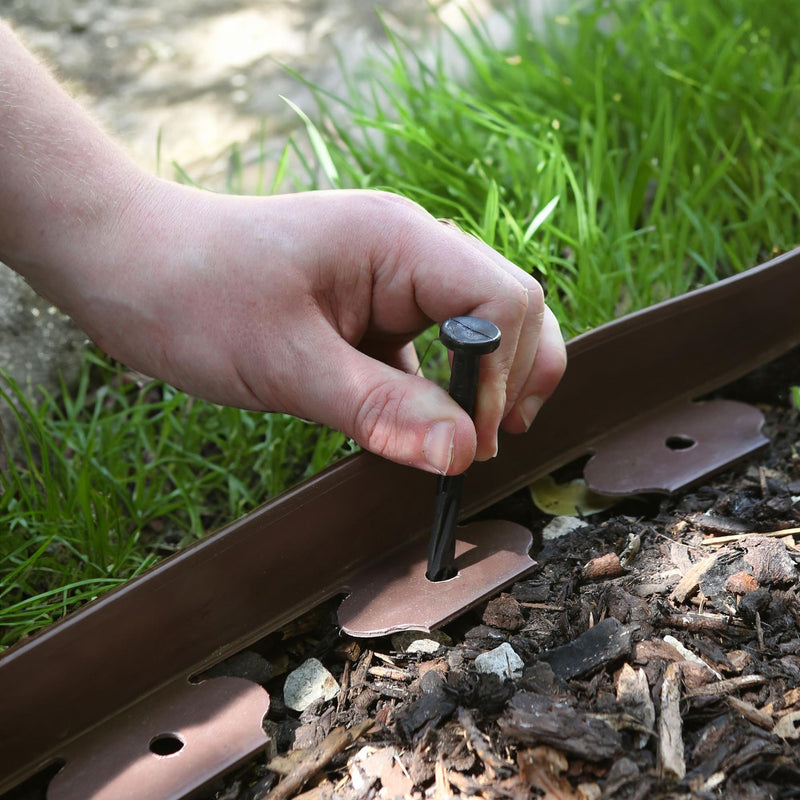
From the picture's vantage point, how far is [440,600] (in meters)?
1.24

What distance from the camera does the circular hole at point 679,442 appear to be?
1.56 meters

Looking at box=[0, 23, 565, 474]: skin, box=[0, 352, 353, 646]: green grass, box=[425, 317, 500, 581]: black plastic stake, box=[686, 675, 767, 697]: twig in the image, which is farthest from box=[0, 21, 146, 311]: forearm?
box=[686, 675, 767, 697]: twig

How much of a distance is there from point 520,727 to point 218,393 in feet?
2.06

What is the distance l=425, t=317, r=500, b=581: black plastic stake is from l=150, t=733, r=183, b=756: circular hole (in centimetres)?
39

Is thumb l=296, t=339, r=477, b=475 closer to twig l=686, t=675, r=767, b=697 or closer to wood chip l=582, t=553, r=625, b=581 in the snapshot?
wood chip l=582, t=553, r=625, b=581

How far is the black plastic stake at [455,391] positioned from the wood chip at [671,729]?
344 mm

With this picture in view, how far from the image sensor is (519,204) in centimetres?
206

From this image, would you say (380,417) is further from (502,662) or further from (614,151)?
(614,151)

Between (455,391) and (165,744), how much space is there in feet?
1.89

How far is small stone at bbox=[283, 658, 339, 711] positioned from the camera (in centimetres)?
118

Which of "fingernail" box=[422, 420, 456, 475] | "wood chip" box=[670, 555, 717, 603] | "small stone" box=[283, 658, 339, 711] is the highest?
"fingernail" box=[422, 420, 456, 475]

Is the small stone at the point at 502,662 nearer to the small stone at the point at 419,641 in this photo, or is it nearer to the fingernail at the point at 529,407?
the small stone at the point at 419,641

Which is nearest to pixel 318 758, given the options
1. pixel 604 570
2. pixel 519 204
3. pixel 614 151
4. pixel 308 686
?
pixel 308 686

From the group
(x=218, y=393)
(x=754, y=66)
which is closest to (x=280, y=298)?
(x=218, y=393)
